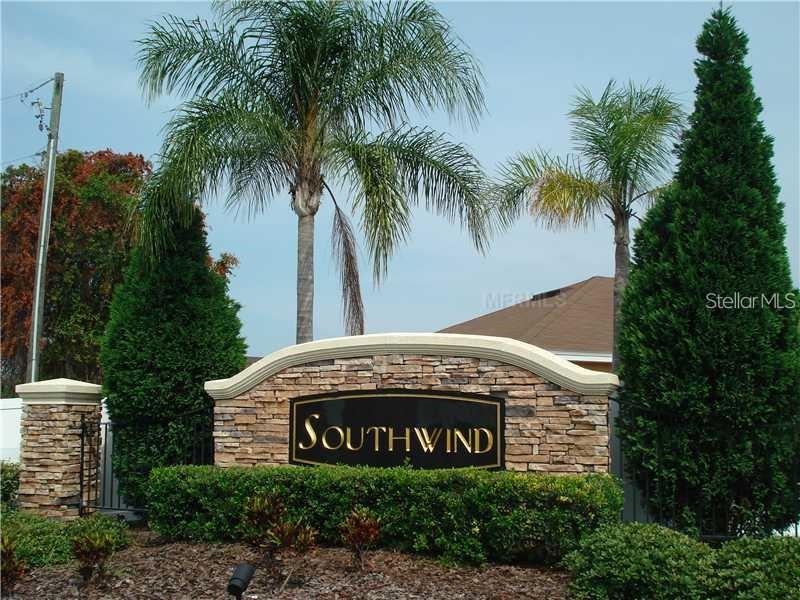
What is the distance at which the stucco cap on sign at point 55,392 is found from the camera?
1123 centimetres

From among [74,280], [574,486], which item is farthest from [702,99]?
[74,280]

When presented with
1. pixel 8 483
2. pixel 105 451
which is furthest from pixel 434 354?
pixel 8 483

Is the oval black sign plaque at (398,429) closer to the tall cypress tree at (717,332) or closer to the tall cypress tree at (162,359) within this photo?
the tall cypress tree at (717,332)

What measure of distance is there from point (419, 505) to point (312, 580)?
55.2 inches

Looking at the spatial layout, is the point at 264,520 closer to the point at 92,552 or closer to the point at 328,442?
the point at 92,552

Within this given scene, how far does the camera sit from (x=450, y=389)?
375 inches

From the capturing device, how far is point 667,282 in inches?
359

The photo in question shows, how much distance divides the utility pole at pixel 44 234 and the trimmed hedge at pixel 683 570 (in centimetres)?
1294

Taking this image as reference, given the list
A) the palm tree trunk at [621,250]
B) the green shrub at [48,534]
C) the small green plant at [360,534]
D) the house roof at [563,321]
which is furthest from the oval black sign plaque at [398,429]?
the house roof at [563,321]

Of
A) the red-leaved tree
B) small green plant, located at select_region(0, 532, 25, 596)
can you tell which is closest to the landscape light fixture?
small green plant, located at select_region(0, 532, 25, 596)

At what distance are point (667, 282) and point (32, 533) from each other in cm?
767

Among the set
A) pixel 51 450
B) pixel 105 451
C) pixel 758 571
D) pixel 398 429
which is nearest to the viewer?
pixel 758 571

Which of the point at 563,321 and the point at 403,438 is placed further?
the point at 563,321

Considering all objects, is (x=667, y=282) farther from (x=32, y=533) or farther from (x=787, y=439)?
(x=32, y=533)
